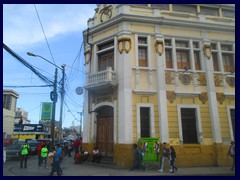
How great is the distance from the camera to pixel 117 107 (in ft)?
46.5

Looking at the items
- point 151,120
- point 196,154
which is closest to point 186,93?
point 151,120

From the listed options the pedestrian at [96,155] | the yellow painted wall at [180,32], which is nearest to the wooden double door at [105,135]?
the pedestrian at [96,155]

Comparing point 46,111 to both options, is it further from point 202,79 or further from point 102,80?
point 202,79

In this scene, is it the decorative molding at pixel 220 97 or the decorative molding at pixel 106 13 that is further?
the decorative molding at pixel 106 13

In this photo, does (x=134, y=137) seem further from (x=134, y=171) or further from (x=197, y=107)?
(x=197, y=107)

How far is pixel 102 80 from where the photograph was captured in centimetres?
→ 1422

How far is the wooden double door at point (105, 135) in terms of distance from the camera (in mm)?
14538

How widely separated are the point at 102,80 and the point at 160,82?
12.6 feet

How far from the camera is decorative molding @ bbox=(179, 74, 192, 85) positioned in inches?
596

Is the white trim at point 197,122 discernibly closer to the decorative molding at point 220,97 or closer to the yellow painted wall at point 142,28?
the decorative molding at point 220,97

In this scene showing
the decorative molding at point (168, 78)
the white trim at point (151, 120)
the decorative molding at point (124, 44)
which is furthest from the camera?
the decorative molding at point (168, 78)

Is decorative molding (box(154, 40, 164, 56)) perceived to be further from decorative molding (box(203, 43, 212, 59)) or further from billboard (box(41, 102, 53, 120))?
billboard (box(41, 102, 53, 120))

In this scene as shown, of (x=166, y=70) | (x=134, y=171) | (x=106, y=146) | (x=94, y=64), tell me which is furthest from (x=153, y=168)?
(x=94, y=64)

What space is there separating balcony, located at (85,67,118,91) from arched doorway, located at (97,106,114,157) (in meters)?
1.68
